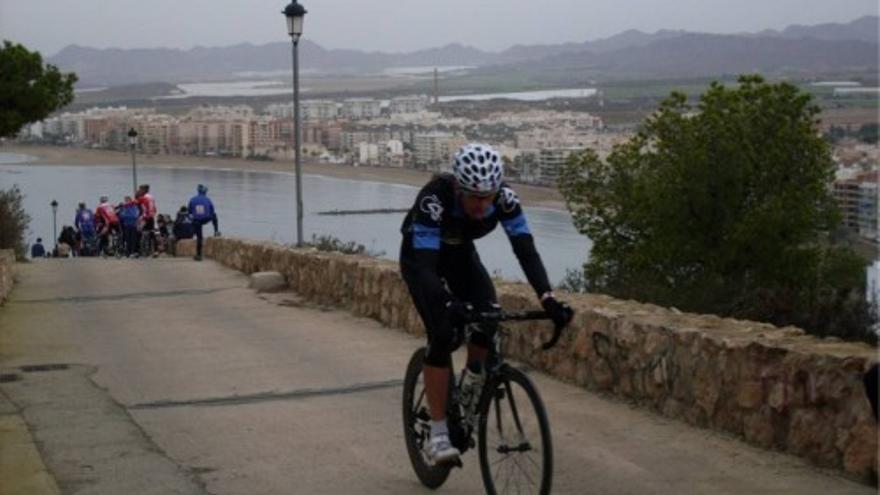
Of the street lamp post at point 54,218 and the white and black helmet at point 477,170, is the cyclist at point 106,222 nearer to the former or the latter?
the street lamp post at point 54,218

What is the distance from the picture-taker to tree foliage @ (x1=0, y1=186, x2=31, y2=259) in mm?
24984

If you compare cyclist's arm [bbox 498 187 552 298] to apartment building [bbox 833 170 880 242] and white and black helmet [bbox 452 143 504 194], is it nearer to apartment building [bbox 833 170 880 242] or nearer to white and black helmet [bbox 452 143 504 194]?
white and black helmet [bbox 452 143 504 194]

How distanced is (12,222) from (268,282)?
441 inches

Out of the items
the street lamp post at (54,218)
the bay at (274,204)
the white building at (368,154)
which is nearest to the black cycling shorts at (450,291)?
the bay at (274,204)

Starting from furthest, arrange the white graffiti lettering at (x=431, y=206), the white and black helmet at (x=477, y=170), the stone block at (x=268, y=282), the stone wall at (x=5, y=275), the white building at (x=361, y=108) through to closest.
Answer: the white building at (x=361, y=108), the stone block at (x=268, y=282), the stone wall at (x=5, y=275), the white graffiti lettering at (x=431, y=206), the white and black helmet at (x=477, y=170)

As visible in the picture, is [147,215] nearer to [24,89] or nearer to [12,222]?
[12,222]

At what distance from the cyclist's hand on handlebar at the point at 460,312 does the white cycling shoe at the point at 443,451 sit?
68 cm

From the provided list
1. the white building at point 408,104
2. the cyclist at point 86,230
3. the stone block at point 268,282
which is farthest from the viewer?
the white building at point 408,104

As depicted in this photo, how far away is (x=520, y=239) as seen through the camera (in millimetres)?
6148

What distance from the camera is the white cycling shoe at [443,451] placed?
20.5 ft

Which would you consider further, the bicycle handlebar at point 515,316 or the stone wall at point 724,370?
the stone wall at point 724,370

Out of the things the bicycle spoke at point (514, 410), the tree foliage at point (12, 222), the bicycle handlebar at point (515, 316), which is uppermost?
the bicycle handlebar at point (515, 316)

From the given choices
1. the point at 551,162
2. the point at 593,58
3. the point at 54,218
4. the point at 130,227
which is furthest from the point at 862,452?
the point at 593,58

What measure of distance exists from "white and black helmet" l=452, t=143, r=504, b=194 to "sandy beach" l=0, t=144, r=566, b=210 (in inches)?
946
